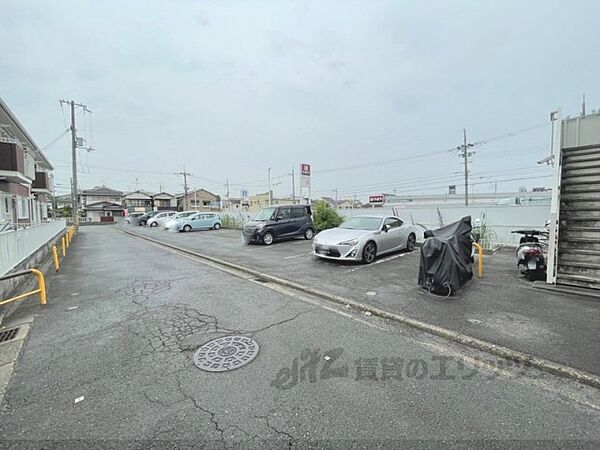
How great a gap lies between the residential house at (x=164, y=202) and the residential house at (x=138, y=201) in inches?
42.1

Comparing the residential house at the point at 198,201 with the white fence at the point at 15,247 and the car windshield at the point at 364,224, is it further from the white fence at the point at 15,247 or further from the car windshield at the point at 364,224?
the car windshield at the point at 364,224

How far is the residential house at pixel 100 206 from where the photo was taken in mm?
52688

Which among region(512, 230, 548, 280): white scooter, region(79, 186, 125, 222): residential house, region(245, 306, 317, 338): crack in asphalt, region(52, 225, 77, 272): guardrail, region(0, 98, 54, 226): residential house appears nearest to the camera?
region(245, 306, 317, 338): crack in asphalt

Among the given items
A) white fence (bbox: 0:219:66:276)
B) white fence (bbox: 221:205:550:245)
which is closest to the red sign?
white fence (bbox: 221:205:550:245)

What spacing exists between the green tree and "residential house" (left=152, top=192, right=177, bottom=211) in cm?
5351

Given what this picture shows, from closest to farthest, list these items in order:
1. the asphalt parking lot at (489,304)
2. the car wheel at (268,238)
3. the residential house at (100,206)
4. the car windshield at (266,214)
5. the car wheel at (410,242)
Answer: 1. the asphalt parking lot at (489,304)
2. the car wheel at (410,242)
3. the car wheel at (268,238)
4. the car windshield at (266,214)
5. the residential house at (100,206)

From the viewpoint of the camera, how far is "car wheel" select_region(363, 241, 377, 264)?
7895mm

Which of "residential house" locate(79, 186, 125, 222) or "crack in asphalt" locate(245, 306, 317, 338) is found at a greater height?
"residential house" locate(79, 186, 125, 222)

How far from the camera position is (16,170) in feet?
44.1

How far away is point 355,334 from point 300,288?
220cm

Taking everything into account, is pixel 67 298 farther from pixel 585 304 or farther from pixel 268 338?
pixel 585 304

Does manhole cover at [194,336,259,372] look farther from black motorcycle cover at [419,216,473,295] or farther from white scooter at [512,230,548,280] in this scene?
white scooter at [512,230,548,280]

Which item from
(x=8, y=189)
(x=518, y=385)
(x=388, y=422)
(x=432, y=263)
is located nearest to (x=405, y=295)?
(x=432, y=263)

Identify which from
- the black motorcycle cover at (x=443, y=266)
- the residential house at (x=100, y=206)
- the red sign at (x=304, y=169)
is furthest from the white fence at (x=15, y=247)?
the residential house at (x=100, y=206)
